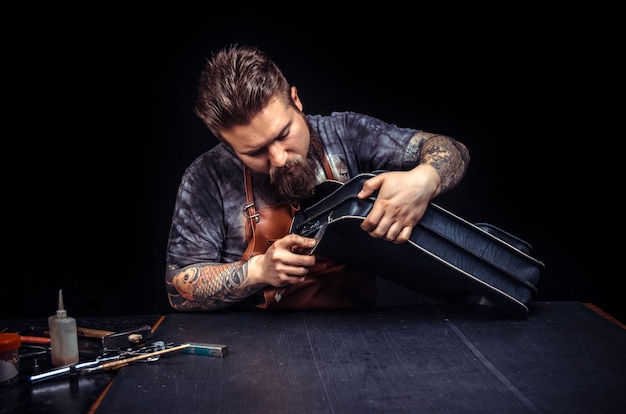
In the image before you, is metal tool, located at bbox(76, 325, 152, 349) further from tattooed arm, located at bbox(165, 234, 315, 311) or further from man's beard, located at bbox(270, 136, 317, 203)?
man's beard, located at bbox(270, 136, 317, 203)

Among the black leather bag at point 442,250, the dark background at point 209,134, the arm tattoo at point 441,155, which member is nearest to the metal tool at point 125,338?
the black leather bag at point 442,250

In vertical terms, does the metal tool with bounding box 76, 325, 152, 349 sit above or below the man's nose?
below

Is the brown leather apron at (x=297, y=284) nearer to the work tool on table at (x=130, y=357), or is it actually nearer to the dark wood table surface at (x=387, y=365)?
the dark wood table surface at (x=387, y=365)

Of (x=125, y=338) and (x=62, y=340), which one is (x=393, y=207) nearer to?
(x=125, y=338)

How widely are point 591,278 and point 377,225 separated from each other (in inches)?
78.9

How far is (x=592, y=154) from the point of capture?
3.54 m

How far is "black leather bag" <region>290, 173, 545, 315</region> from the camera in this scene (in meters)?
2.17

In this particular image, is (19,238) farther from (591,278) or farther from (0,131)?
(591,278)

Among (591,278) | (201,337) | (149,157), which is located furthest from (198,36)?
(591,278)

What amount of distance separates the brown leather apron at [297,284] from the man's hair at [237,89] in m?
0.28

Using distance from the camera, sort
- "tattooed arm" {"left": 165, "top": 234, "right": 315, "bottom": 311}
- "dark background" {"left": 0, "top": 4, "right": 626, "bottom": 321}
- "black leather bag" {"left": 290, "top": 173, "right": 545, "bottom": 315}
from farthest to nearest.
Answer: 1. "dark background" {"left": 0, "top": 4, "right": 626, "bottom": 321}
2. "tattooed arm" {"left": 165, "top": 234, "right": 315, "bottom": 311}
3. "black leather bag" {"left": 290, "top": 173, "right": 545, "bottom": 315}

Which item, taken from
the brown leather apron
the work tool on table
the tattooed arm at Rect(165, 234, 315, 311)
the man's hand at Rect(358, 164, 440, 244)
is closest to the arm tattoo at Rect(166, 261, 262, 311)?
the tattooed arm at Rect(165, 234, 315, 311)

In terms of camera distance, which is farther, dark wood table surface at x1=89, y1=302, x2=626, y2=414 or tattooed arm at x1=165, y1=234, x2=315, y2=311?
tattooed arm at x1=165, y1=234, x2=315, y2=311

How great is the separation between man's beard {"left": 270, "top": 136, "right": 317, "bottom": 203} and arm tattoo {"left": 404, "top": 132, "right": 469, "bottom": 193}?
422 mm
